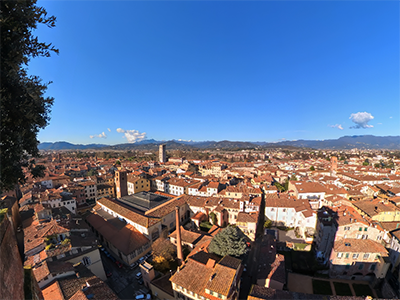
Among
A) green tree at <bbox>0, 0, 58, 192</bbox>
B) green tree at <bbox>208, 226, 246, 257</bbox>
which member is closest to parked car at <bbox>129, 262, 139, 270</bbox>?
green tree at <bbox>208, 226, 246, 257</bbox>

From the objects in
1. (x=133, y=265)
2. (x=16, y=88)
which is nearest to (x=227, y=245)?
(x=133, y=265)

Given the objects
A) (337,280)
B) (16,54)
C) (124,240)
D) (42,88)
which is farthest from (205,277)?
(16,54)

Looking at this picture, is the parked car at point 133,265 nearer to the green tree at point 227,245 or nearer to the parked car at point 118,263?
the parked car at point 118,263

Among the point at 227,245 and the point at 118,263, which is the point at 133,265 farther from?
the point at 227,245

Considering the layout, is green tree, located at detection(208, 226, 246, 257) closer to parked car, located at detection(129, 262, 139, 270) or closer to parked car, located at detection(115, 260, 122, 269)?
parked car, located at detection(129, 262, 139, 270)

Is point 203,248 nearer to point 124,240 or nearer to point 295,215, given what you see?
point 124,240
